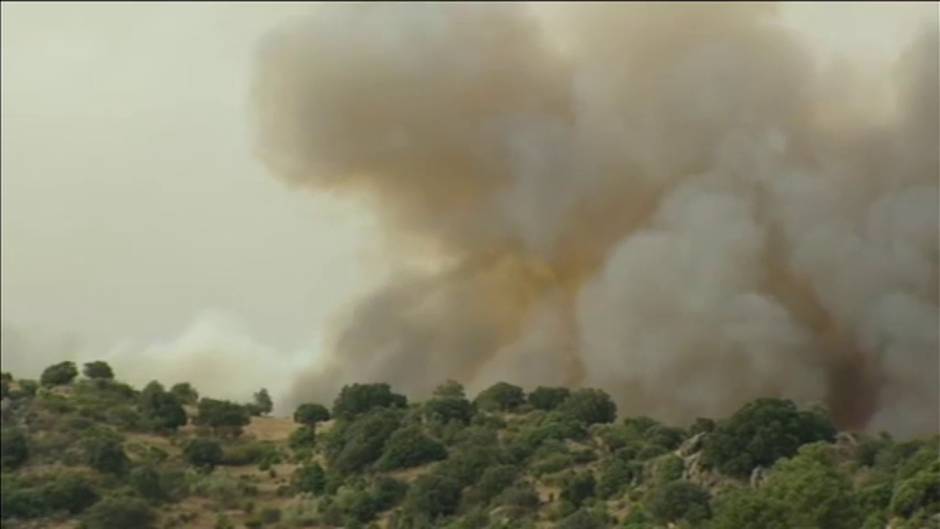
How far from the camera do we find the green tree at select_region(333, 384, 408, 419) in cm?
7156

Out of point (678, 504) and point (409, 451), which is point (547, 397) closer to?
point (409, 451)

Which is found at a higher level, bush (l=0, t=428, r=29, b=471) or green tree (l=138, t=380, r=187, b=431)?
Answer: green tree (l=138, t=380, r=187, b=431)

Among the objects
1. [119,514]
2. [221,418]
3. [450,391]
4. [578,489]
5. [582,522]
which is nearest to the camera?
[582,522]

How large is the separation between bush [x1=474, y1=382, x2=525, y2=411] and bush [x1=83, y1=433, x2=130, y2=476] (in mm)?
18524

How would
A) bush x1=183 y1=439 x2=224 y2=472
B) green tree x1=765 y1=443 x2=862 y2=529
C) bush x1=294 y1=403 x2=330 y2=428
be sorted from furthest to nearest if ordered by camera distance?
bush x1=294 y1=403 x2=330 y2=428 → bush x1=183 y1=439 x2=224 y2=472 → green tree x1=765 y1=443 x2=862 y2=529

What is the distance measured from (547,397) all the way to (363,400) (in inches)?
365

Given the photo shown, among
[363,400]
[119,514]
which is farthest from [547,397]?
[119,514]

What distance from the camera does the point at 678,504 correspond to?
4925 centimetres

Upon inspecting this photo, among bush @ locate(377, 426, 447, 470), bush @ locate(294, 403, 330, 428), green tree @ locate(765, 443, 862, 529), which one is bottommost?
green tree @ locate(765, 443, 862, 529)

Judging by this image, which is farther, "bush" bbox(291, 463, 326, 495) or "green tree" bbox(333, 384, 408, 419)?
"green tree" bbox(333, 384, 408, 419)

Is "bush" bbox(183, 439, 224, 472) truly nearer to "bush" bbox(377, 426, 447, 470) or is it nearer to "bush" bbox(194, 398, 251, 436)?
"bush" bbox(194, 398, 251, 436)

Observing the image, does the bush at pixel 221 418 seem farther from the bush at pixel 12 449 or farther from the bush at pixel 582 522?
the bush at pixel 582 522

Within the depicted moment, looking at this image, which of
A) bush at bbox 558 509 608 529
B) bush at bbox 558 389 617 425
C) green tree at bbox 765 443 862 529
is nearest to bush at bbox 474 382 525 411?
bush at bbox 558 389 617 425

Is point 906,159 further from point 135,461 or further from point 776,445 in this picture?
point 135,461
